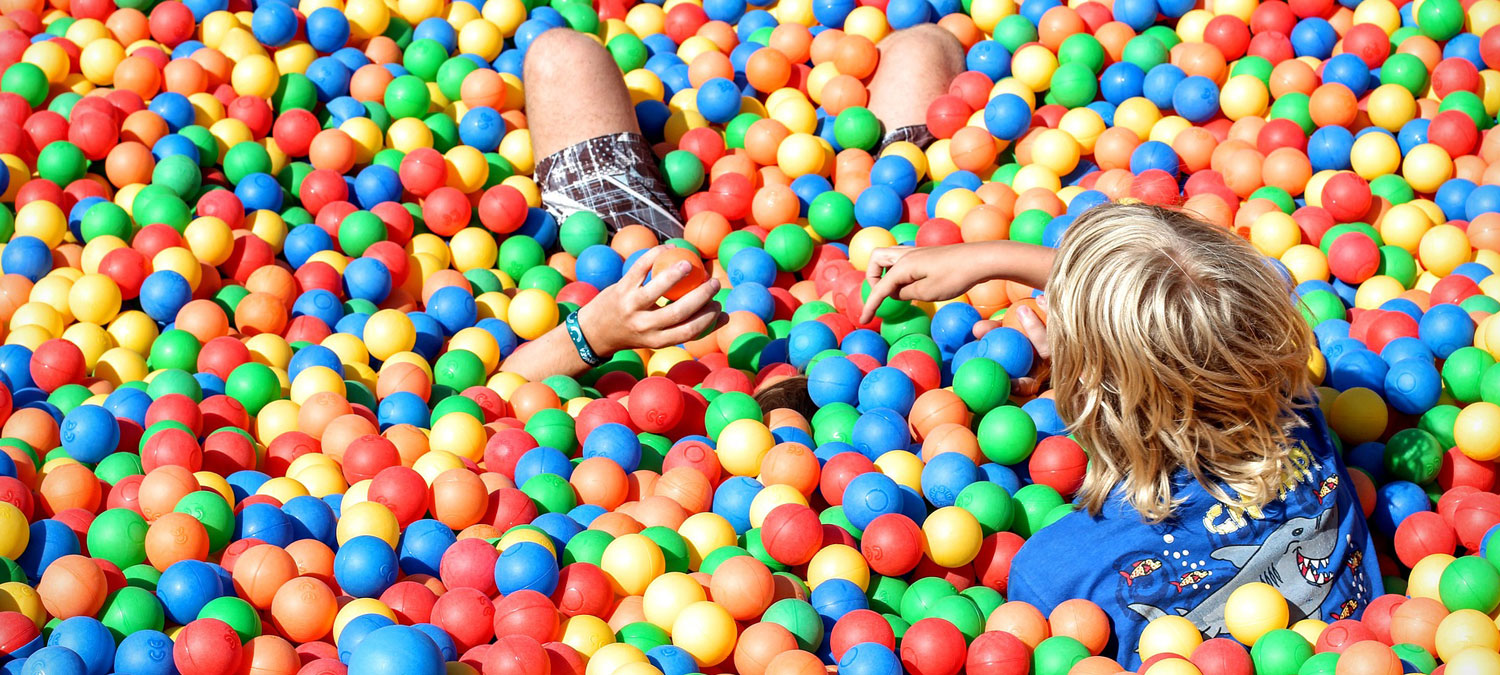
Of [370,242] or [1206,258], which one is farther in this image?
[370,242]

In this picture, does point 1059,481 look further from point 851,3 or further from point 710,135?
point 851,3

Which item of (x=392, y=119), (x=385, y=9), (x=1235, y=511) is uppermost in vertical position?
(x=385, y=9)

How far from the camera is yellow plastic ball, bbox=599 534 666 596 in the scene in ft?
7.86

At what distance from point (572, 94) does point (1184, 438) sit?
2.37 meters

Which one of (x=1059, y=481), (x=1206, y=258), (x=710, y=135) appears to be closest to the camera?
(x=1206, y=258)

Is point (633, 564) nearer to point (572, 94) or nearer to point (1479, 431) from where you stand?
point (1479, 431)

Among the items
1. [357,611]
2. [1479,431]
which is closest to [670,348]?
[357,611]

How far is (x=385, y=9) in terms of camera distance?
4.51 m

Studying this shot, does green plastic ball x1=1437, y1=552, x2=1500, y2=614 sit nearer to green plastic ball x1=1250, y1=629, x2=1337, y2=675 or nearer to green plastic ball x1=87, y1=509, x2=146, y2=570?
green plastic ball x1=1250, y1=629, x2=1337, y2=675

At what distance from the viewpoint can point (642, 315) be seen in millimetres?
2957

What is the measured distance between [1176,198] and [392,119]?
95.2 inches

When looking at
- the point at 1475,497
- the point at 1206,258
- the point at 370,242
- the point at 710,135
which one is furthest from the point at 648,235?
the point at 1475,497

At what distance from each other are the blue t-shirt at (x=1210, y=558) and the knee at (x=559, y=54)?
2318 mm

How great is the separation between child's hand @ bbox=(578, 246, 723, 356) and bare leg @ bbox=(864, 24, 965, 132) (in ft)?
4.79
